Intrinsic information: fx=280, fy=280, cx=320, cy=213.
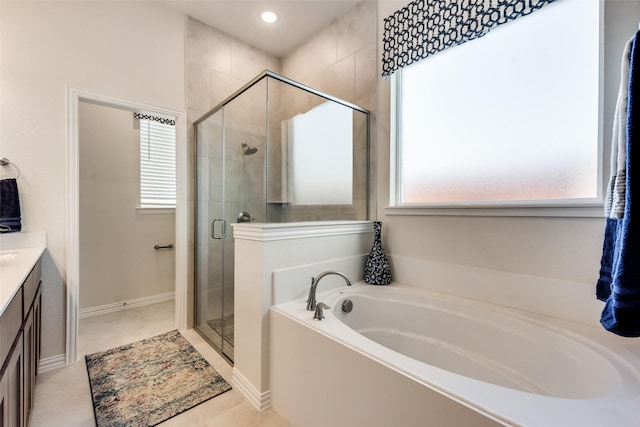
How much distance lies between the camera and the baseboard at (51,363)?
1.88 m

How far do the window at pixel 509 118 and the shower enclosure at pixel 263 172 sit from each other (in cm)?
42

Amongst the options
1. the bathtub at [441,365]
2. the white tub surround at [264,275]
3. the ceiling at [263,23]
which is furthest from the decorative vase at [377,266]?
the ceiling at [263,23]

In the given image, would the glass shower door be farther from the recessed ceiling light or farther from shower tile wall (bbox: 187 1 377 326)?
the recessed ceiling light

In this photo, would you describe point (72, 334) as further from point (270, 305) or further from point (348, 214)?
point (348, 214)

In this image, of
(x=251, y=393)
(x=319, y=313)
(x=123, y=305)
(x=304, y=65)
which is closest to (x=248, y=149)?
(x=304, y=65)

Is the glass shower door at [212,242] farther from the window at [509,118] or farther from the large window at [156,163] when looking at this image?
the window at [509,118]

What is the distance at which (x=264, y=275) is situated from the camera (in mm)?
1528

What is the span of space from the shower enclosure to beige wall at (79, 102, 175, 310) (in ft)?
3.60

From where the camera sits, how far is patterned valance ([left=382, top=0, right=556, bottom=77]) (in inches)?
57.6

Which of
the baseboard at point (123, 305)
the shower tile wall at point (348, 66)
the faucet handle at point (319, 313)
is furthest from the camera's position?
the baseboard at point (123, 305)

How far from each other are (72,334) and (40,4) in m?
2.26

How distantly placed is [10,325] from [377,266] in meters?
1.77

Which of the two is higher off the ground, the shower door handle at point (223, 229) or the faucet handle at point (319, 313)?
the shower door handle at point (223, 229)

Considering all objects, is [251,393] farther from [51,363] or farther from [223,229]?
[51,363]
